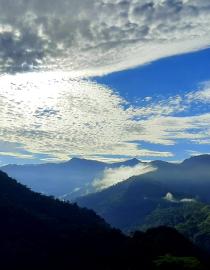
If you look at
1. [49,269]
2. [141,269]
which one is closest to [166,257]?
[141,269]

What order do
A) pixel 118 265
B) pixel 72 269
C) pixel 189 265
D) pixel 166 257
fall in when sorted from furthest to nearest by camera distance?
pixel 72 269
pixel 118 265
pixel 166 257
pixel 189 265

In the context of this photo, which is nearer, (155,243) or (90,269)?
(90,269)

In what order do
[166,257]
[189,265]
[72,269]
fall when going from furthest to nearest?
[72,269], [166,257], [189,265]

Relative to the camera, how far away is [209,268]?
158625 millimetres

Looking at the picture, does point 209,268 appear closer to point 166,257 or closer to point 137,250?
point 166,257

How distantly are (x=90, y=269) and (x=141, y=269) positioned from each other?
3069 centimetres

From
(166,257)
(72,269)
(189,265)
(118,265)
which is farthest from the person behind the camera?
(72,269)

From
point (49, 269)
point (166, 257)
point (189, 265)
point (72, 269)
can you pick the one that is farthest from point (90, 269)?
point (189, 265)

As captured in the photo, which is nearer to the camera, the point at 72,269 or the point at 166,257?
the point at 166,257

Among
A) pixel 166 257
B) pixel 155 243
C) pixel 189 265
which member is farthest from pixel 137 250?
pixel 189 265

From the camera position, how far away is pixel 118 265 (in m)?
175

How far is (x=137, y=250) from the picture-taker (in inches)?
7456

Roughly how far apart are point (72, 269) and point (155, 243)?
1493 inches

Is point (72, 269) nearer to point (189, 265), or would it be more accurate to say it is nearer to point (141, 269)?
point (141, 269)
